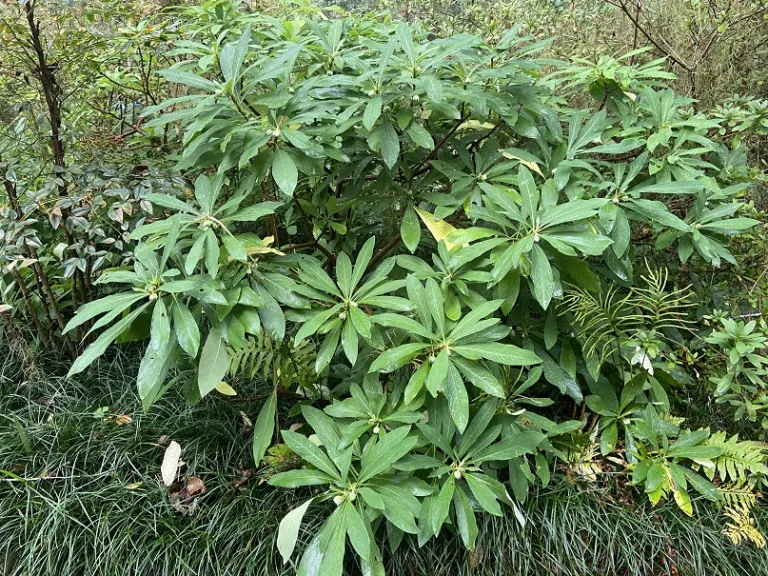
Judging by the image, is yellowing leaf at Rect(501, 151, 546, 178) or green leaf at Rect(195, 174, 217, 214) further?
yellowing leaf at Rect(501, 151, 546, 178)

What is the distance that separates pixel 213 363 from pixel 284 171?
600 millimetres

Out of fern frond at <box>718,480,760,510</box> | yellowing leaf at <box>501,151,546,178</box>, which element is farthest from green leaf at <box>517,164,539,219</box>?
fern frond at <box>718,480,760,510</box>

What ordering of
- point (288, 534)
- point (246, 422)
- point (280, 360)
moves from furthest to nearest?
1. point (246, 422)
2. point (280, 360)
3. point (288, 534)

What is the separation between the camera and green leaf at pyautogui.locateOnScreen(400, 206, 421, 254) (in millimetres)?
1783

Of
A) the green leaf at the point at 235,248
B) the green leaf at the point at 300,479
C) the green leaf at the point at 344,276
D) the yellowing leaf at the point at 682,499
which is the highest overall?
the green leaf at the point at 235,248

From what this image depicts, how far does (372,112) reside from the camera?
1.54 m

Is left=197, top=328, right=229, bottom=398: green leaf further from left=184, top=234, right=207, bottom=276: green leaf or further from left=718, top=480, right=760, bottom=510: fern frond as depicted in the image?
left=718, top=480, right=760, bottom=510: fern frond

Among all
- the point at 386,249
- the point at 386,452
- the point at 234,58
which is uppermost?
the point at 234,58

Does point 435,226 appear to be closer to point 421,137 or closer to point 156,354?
point 421,137

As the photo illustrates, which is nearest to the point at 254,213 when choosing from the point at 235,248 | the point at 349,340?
the point at 235,248

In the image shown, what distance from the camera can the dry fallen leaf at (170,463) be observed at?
1.93 metres

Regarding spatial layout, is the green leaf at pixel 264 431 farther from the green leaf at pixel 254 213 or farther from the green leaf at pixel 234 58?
the green leaf at pixel 234 58

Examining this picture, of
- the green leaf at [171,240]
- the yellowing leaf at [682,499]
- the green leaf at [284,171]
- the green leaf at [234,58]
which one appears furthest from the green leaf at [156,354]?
the yellowing leaf at [682,499]

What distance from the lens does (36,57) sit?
2.20m
